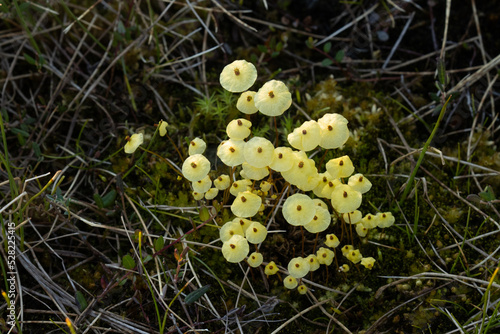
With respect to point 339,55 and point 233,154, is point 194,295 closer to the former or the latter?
point 233,154

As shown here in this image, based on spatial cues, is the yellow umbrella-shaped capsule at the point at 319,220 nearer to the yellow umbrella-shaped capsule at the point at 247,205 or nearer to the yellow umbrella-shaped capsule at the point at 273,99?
the yellow umbrella-shaped capsule at the point at 247,205

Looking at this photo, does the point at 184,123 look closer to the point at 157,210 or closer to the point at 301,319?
the point at 157,210

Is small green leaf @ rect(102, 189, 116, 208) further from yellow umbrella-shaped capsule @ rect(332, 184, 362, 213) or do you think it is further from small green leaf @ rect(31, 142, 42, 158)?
yellow umbrella-shaped capsule @ rect(332, 184, 362, 213)

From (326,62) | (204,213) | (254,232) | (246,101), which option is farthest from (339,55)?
(254,232)

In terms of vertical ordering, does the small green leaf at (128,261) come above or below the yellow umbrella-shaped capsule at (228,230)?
below

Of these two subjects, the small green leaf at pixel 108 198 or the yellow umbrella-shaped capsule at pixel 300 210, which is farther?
the small green leaf at pixel 108 198

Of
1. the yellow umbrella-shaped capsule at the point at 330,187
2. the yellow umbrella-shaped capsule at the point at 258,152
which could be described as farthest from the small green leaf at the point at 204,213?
the yellow umbrella-shaped capsule at the point at 330,187

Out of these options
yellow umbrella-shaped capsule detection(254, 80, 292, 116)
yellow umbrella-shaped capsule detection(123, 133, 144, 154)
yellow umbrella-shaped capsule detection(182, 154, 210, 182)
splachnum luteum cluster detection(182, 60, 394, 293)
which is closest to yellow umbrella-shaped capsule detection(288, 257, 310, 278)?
splachnum luteum cluster detection(182, 60, 394, 293)
